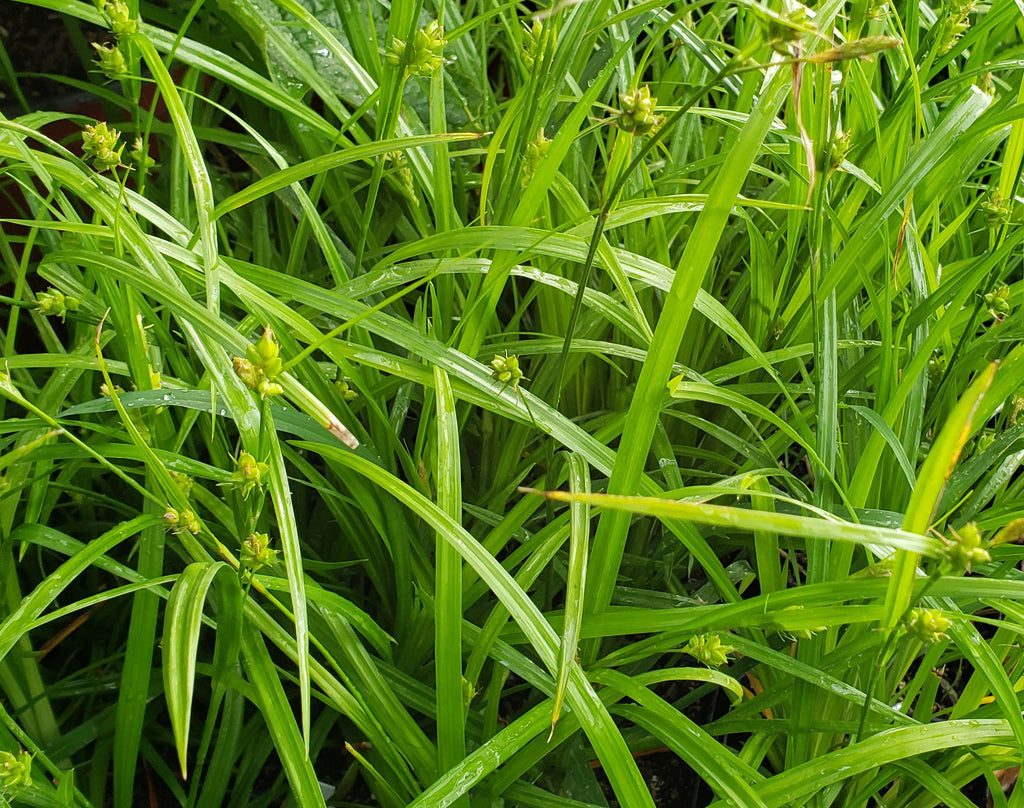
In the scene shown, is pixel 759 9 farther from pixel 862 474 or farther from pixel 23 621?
pixel 23 621

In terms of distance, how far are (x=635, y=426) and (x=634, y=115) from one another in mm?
237

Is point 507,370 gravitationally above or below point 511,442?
above

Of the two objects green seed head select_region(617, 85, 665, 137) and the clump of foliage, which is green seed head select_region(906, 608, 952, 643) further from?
green seed head select_region(617, 85, 665, 137)

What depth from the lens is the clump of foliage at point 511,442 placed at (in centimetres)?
60

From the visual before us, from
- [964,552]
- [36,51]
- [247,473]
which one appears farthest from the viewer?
[36,51]

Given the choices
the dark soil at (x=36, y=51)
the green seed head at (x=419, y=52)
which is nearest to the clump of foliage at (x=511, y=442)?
the green seed head at (x=419, y=52)

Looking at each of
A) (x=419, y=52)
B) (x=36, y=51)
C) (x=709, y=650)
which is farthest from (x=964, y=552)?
(x=36, y=51)

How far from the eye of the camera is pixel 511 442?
884 millimetres

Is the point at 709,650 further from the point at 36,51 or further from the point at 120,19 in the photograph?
the point at 36,51

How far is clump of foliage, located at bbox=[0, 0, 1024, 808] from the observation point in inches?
23.6

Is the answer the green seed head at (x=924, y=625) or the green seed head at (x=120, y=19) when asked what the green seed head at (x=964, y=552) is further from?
the green seed head at (x=120, y=19)

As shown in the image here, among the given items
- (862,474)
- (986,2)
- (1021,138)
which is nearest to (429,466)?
(862,474)

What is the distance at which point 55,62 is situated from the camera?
1468 mm

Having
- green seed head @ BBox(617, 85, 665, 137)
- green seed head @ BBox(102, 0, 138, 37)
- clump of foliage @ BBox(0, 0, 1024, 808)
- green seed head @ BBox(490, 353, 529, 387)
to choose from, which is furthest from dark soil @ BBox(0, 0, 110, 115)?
green seed head @ BBox(617, 85, 665, 137)
